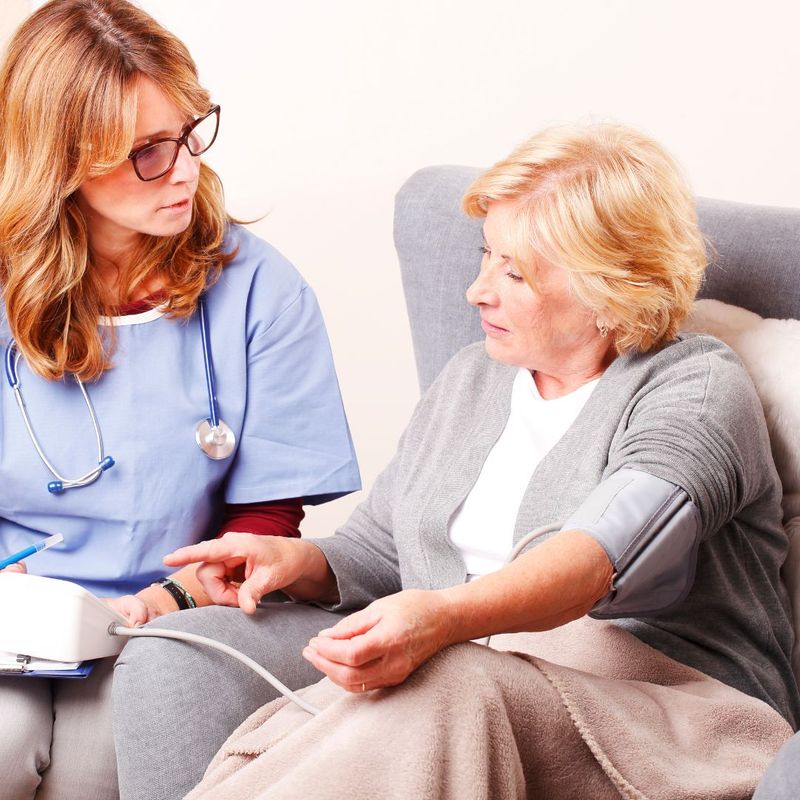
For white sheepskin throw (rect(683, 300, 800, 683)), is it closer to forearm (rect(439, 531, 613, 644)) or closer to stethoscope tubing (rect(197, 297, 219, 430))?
forearm (rect(439, 531, 613, 644))

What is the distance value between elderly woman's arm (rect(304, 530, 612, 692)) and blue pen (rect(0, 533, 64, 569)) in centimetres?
51

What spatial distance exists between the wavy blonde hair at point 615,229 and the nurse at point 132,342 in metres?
0.39

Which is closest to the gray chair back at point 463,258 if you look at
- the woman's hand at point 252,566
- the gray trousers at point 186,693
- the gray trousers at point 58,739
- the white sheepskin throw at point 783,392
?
the white sheepskin throw at point 783,392

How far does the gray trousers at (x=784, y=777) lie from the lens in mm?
882

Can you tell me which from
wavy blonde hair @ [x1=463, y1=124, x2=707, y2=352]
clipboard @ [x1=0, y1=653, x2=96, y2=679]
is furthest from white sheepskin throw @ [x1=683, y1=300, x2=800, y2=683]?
clipboard @ [x1=0, y1=653, x2=96, y2=679]

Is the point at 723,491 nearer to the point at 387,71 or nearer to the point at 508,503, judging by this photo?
the point at 508,503

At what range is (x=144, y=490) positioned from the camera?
1456 mm

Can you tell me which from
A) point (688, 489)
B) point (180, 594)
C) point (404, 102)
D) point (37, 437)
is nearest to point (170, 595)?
point (180, 594)

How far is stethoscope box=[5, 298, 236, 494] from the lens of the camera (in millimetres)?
1441

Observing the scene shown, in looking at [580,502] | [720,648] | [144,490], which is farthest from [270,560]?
[720,648]

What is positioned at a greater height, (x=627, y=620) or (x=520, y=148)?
(x=520, y=148)

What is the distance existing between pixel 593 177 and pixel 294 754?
0.72 metres

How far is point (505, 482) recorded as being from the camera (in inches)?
52.9

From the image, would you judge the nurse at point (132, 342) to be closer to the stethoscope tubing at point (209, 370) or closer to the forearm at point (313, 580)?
the stethoscope tubing at point (209, 370)
